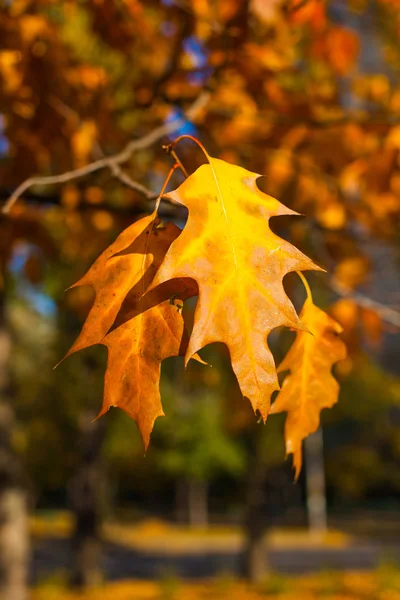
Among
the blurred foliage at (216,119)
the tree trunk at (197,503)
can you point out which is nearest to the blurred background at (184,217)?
the blurred foliage at (216,119)

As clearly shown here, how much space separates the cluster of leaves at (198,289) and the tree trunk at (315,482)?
16.5m

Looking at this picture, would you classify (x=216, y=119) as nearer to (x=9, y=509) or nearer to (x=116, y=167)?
(x=116, y=167)

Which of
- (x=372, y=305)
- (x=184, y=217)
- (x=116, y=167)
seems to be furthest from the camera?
(x=372, y=305)

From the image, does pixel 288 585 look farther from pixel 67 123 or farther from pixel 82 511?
pixel 67 123

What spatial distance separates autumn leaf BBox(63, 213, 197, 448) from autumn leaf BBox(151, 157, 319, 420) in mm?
114

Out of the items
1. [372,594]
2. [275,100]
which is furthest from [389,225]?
[372,594]

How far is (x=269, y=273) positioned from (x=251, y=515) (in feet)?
29.4

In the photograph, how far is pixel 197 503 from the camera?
2267 cm

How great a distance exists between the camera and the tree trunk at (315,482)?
18.2m

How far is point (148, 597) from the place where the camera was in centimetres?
859

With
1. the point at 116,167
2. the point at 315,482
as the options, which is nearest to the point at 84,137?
the point at 116,167

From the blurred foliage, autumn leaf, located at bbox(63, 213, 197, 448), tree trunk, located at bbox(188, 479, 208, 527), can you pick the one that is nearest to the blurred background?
the blurred foliage

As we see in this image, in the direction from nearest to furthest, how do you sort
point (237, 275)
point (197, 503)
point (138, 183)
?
point (237, 275), point (138, 183), point (197, 503)

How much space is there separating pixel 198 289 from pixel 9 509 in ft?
17.6
